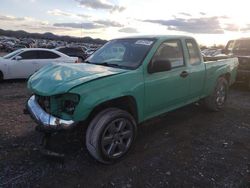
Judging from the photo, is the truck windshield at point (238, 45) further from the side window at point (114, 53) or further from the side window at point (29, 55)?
the side window at point (29, 55)

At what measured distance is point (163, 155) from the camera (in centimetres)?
467

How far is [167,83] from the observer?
5.11 meters

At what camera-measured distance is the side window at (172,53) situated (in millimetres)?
5168

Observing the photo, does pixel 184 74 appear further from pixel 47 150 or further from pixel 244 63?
pixel 244 63

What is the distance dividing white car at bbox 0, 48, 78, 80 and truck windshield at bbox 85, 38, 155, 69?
23.7ft

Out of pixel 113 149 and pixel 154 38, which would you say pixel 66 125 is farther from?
pixel 154 38

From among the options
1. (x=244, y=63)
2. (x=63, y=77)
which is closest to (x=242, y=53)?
(x=244, y=63)

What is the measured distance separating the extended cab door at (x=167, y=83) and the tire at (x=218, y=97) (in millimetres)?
1408

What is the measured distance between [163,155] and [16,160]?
2.27m

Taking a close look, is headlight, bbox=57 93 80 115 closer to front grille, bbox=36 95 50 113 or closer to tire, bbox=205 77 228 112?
front grille, bbox=36 95 50 113

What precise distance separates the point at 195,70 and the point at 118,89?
229cm

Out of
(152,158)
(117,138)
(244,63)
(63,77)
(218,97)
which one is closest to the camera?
(63,77)

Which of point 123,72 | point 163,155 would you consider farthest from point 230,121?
point 123,72

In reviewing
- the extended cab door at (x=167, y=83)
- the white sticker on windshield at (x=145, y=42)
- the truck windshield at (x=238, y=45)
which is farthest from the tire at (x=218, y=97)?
the truck windshield at (x=238, y=45)
